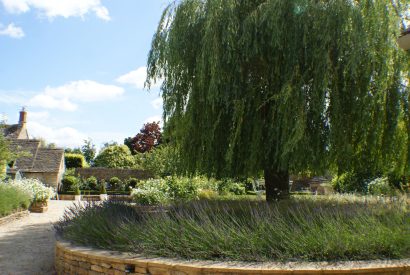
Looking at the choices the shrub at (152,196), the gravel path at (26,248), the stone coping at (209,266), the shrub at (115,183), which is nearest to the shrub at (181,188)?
the shrub at (152,196)

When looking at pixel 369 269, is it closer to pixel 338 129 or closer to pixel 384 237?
pixel 384 237

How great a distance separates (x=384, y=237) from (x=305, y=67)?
386 centimetres

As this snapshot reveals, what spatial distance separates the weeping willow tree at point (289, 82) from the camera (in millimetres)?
7652

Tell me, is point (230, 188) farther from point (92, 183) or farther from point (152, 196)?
point (92, 183)

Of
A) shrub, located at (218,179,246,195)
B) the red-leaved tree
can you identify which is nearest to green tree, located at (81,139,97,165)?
the red-leaved tree

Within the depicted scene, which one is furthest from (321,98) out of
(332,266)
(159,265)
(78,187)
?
(78,187)

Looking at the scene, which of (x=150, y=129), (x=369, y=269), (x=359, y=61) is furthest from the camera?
(x=150, y=129)

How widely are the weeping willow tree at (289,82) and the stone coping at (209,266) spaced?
2.79 metres

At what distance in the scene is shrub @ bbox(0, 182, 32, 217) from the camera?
538 inches

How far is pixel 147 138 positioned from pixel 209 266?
4581 centimetres

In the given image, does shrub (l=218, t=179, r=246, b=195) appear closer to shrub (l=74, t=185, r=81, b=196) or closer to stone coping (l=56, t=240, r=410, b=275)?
shrub (l=74, t=185, r=81, b=196)

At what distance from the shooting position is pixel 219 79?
7836 millimetres

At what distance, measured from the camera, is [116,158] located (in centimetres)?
4275

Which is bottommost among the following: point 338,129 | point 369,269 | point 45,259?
point 45,259
